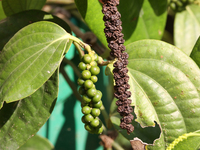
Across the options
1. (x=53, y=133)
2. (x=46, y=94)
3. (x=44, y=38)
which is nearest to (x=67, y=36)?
(x=44, y=38)

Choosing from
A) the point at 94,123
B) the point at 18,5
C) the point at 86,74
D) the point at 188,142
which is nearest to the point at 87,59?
the point at 86,74

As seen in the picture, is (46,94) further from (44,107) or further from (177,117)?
(177,117)

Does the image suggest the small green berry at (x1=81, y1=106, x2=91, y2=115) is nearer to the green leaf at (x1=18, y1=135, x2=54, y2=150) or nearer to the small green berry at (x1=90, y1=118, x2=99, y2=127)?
the small green berry at (x1=90, y1=118, x2=99, y2=127)

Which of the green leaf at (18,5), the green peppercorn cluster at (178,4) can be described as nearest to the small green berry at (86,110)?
the green leaf at (18,5)

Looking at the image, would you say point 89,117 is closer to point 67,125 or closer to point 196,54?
point 196,54

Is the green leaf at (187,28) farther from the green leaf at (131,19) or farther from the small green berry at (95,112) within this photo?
the small green berry at (95,112)

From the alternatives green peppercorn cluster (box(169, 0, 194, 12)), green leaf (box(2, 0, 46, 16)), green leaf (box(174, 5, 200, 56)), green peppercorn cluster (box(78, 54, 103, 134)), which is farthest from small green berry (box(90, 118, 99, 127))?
green peppercorn cluster (box(169, 0, 194, 12))
